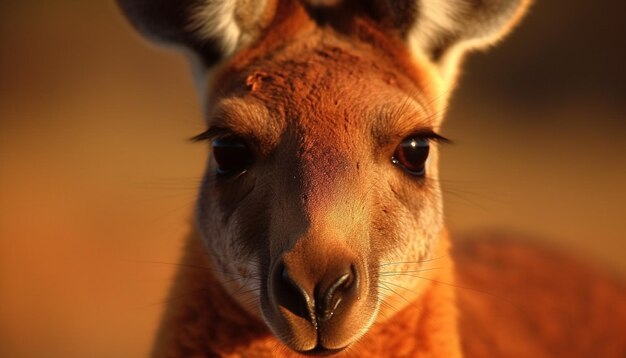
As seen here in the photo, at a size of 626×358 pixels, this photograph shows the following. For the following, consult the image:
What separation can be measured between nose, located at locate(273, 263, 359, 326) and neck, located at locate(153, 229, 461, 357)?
67cm

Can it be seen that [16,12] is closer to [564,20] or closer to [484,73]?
[484,73]

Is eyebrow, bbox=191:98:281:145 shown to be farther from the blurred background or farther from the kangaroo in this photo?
the blurred background

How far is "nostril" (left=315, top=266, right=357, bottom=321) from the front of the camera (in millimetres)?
3498

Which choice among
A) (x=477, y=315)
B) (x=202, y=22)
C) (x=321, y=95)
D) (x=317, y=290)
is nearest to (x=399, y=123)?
(x=321, y=95)

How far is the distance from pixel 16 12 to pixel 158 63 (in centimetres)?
261

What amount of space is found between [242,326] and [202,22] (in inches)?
56.2

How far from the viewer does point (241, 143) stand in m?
4.12

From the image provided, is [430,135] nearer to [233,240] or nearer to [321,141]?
[321,141]

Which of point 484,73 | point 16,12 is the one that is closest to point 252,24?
point 484,73

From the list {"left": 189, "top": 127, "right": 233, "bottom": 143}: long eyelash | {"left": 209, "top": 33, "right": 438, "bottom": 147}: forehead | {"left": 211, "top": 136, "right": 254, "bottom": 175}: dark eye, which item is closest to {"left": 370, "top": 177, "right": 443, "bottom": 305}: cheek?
{"left": 209, "top": 33, "right": 438, "bottom": 147}: forehead

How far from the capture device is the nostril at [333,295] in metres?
3.50

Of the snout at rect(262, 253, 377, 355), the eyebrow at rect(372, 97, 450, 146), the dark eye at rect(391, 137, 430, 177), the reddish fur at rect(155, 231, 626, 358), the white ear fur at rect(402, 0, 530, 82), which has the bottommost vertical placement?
the reddish fur at rect(155, 231, 626, 358)

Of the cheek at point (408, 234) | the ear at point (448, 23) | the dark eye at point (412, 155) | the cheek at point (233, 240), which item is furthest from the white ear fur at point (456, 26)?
the cheek at point (233, 240)

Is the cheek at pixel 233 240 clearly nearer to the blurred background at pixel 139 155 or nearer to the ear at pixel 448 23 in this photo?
the ear at pixel 448 23
